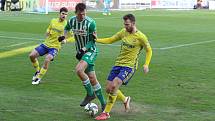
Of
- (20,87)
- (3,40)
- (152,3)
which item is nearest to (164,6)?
(152,3)

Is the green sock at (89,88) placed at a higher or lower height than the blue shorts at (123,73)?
lower

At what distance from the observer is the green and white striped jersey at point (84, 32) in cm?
955

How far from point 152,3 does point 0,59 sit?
50842 millimetres

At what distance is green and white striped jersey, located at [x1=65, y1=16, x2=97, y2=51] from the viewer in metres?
9.55

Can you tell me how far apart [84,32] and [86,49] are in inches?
12.3

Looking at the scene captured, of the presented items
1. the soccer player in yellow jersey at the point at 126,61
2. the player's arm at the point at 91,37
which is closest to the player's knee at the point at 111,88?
the soccer player in yellow jersey at the point at 126,61

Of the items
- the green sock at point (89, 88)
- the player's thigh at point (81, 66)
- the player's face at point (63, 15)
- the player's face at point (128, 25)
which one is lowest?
the green sock at point (89, 88)

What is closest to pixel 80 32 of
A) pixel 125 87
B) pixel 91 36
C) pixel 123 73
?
pixel 91 36

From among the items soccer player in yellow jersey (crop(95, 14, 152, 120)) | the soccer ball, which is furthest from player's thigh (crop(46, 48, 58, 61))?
the soccer ball

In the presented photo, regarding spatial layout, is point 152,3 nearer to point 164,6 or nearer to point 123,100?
point 164,6

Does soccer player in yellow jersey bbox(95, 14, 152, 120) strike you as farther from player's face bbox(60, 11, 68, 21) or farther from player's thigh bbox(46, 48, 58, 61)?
player's thigh bbox(46, 48, 58, 61)

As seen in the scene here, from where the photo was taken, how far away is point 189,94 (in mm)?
11125

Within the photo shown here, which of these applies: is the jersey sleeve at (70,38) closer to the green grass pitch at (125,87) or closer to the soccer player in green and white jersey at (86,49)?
the soccer player in green and white jersey at (86,49)

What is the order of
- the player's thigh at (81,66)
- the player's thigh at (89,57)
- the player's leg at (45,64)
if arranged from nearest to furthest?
the player's thigh at (81,66) < the player's thigh at (89,57) < the player's leg at (45,64)
